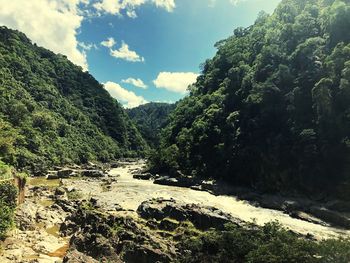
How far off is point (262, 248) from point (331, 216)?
33.6 metres

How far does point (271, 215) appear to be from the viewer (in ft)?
180

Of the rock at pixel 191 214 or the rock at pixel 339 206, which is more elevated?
the rock at pixel 339 206

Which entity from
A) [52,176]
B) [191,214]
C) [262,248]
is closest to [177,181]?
[52,176]

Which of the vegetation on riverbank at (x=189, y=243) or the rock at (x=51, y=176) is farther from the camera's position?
the rock at (x=51, y=176)

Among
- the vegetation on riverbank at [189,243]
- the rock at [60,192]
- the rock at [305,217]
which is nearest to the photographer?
the vegetation on riverbank at [189,243]

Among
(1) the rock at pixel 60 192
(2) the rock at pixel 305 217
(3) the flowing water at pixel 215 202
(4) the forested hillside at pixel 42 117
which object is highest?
(4) the forested hillside at pixel 42 117

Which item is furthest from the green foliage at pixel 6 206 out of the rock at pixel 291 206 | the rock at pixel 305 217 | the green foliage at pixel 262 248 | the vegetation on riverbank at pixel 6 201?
the rock at pixel 291 206

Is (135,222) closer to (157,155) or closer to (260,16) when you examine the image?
(157,155)

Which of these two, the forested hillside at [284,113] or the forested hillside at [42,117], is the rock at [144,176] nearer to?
the forested hillside at [284,113]

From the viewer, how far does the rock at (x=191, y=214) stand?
35469mm

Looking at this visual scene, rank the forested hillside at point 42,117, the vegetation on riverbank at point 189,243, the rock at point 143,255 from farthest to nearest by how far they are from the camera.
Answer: the forested hillside at point 42,117 < the rock at point 143,255 < the vegetation on riverbank at point 189,243

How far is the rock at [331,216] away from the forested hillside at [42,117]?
56.3 m

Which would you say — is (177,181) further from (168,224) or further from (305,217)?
(168,224)

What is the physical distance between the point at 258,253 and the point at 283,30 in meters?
77.0
